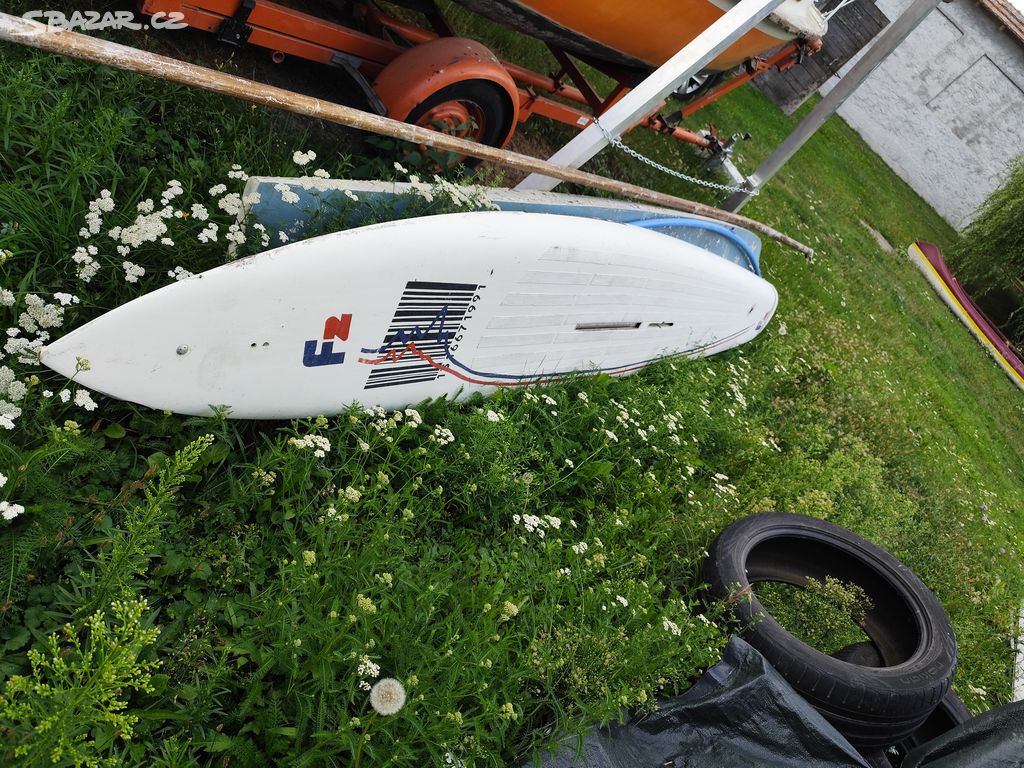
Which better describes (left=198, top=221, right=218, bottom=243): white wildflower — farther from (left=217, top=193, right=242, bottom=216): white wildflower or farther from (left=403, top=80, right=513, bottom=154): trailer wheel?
(left=403, top=80, right=513, bottom=154): trailer wheel

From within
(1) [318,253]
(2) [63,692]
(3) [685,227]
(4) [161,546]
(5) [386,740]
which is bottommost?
(4) [161,546]

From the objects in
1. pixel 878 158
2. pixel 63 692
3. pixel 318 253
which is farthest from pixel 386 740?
pixel 878 158

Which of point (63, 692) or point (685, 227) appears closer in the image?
point (63, 692)

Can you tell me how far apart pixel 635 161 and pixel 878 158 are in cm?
1426

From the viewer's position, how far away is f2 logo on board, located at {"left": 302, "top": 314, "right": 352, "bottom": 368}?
8.48 feet

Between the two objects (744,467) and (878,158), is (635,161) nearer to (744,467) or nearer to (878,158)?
(744,467)

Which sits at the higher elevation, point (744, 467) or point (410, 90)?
point (410, 90)

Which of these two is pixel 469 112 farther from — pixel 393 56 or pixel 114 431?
pixel 114 431

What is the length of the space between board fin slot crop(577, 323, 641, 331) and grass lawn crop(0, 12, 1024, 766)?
27 centimetres

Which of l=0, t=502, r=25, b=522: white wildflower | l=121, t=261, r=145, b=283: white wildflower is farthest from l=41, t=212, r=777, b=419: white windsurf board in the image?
l=0, t=502, r=25, b=522: white wildflower

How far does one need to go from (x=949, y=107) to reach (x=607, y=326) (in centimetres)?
1857

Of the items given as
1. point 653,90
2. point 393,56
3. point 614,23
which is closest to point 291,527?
point 393,56

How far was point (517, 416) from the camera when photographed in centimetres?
329

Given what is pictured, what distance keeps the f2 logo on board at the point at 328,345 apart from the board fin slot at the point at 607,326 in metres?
1.29
